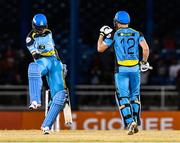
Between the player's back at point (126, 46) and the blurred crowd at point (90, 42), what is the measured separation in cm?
977

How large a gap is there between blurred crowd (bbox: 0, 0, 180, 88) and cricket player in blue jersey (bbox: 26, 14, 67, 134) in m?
9.92

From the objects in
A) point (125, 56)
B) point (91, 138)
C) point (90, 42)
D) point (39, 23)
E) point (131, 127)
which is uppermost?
point (39, 23)

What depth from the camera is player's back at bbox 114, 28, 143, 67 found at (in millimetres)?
15914

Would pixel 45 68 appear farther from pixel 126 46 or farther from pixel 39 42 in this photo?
pixel 126 46

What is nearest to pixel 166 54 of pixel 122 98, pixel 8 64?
pixel 8 64

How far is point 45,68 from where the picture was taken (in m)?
15.8

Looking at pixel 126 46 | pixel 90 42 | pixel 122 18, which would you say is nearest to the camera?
pixel 126 46

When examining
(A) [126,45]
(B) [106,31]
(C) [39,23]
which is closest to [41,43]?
(C) [39,23]

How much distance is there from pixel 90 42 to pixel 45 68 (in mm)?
14539

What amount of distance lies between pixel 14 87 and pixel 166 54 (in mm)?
5945

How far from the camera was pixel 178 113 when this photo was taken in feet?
76.0

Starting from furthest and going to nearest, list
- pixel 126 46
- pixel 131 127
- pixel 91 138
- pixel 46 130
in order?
pixel 126 46
pixel 46 130
pixel 131 127
pixel 91 138

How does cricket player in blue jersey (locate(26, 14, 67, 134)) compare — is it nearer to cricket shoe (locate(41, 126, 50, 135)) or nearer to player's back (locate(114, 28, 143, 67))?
cricket shoe (locate(41, 126, 50, 135))

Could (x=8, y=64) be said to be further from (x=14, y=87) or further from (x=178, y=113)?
(x=178, y=113)
